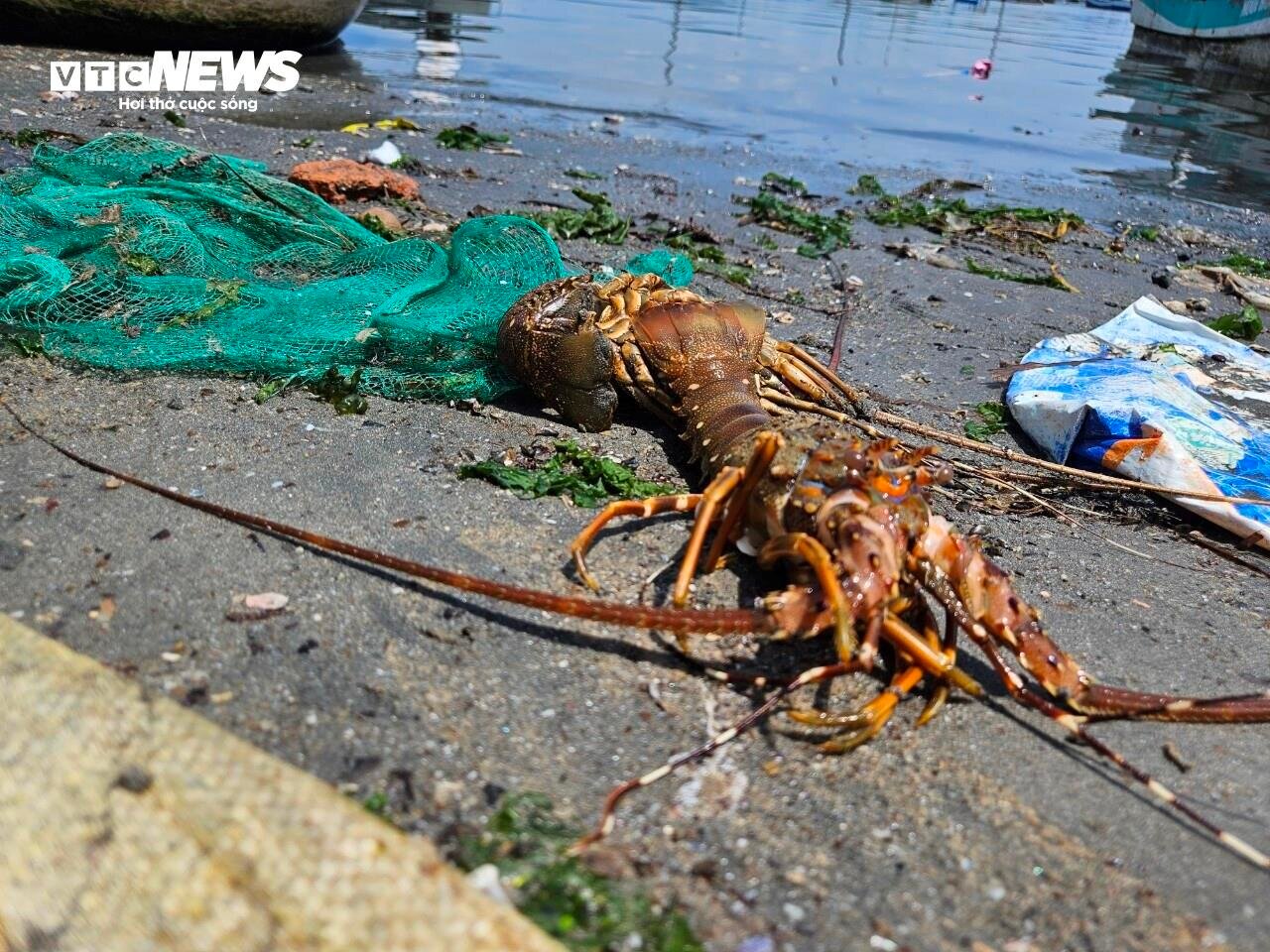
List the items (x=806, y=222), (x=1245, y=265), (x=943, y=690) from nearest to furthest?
(x=943, y=690) → (x=806, y=222) → (x=1245, y=265)

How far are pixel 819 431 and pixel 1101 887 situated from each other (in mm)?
1478

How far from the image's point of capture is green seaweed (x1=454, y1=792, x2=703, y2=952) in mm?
2178

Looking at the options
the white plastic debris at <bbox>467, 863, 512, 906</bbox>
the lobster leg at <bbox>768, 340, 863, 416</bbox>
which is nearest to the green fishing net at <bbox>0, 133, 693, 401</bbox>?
the lobster leg at <bbox>768, 340, 863, 416</bbox>

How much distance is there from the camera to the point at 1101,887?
2416 mm

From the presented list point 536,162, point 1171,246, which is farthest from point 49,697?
point 1171,246

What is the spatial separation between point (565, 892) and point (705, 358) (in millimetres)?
2587

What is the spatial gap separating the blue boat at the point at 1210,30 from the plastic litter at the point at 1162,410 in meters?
25.8

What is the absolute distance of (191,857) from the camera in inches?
74.8

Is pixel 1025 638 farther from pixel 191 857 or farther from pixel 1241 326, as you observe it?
pixel 1241 326

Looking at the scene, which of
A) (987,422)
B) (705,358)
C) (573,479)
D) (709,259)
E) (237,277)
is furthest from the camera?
(709,259)

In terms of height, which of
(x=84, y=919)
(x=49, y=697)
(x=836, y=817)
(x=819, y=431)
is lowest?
(x=836, y=817)

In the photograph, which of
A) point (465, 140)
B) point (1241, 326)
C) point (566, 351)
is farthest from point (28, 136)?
point (1241, 326)

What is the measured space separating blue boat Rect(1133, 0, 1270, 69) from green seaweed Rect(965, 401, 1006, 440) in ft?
87.3

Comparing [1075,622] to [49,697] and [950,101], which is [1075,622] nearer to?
[49,697]
